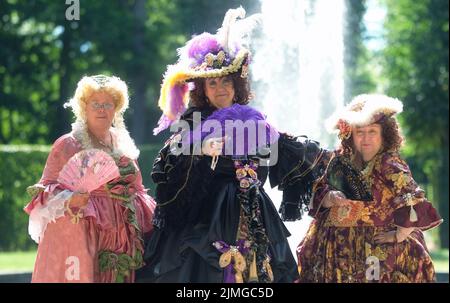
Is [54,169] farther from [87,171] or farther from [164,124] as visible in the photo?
[164,124]

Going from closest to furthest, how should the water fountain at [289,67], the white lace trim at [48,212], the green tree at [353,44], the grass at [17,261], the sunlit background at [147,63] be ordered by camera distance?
the white lace trim at [48,212] → the water fountain at [289,67] → the grass at [17,261] → the sunlit background at [147,63] → the green tree at [353,44]

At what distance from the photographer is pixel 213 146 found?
5.58m

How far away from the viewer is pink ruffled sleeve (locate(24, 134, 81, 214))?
19.0ft

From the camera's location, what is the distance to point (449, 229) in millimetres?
18219

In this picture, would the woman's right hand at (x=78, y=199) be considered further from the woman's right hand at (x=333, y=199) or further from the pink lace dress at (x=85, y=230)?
the woman's right hand at (x=333, y=199)

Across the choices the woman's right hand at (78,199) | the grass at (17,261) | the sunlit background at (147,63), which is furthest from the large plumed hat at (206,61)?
the grass at (17,261)

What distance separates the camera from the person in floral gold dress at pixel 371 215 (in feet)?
19.0

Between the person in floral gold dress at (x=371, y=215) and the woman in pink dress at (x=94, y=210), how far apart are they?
1114 millimetres

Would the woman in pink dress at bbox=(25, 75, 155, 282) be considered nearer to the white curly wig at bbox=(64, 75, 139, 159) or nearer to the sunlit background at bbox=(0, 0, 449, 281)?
the white curly wig at bbox=(64, 75, 139, 159)

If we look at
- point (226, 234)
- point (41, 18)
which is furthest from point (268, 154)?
point (41, 18)

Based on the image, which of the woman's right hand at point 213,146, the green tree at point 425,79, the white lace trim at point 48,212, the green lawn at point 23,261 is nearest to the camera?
the woman's right hand at point 213,146

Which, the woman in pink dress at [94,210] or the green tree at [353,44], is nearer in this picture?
the woman in pink dress at [94,210]

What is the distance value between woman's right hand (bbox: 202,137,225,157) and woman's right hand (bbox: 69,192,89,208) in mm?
784

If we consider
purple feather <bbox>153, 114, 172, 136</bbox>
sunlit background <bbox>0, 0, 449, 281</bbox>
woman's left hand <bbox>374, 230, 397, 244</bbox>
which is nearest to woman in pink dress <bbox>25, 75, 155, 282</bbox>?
purple feather <bbox>153, 114, 172, 136</bbox>
